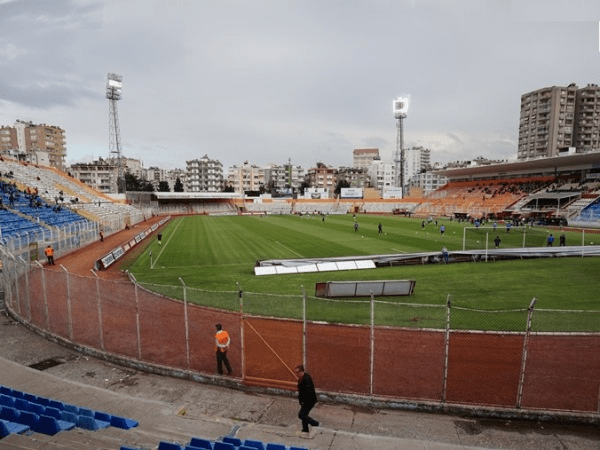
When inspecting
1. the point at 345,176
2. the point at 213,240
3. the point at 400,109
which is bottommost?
the point at 213,240

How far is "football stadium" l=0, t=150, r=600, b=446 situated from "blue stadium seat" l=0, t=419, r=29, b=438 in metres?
4.26

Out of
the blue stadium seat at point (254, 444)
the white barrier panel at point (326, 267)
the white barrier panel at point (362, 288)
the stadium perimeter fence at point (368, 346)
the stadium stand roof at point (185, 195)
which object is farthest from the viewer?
the stadium stand roof at point (185, 195)

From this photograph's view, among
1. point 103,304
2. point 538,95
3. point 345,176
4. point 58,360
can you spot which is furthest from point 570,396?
point 345,176

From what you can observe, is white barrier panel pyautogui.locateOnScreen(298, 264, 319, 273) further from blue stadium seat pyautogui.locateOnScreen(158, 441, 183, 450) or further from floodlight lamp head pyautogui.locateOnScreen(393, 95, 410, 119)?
floodlight lamp head pyautogui.locateOnScreen(393, 95, 410, 119)

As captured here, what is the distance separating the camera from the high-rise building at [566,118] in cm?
10600

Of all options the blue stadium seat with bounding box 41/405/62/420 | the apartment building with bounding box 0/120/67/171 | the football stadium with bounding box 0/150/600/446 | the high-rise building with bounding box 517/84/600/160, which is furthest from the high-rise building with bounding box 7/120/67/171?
the high-rise building with bounding box 517/84/600/160

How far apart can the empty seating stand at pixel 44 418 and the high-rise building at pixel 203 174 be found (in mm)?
143705

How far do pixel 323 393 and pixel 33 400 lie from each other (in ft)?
20.5

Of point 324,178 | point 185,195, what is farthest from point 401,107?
point 185,195

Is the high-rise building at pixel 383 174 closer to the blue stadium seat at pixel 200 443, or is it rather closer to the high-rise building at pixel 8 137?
the high-rise building at pixel 8 137

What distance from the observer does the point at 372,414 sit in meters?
8.37

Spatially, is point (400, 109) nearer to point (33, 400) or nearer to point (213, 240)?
point (213, 240)

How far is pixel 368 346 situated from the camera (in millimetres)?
11914

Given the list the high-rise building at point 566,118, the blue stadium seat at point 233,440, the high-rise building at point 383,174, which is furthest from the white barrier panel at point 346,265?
the high-rise building at point 383,174
